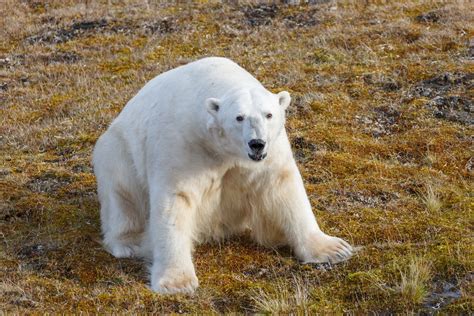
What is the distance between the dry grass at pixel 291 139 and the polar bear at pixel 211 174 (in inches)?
8.8

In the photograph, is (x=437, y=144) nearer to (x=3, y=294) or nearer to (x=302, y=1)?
(x=3, y=294)

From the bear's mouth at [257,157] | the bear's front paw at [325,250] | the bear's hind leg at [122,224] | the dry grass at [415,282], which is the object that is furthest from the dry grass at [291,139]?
the bear's mouth at [257,157]

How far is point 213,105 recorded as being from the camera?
6352mm

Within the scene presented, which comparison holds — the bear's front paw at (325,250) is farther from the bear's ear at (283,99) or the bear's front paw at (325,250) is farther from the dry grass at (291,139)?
the bear's ear at (283,99)

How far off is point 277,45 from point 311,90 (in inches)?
163

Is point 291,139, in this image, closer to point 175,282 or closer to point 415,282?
point 175,282

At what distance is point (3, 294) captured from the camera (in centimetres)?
632

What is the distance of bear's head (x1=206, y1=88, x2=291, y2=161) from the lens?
6.04m

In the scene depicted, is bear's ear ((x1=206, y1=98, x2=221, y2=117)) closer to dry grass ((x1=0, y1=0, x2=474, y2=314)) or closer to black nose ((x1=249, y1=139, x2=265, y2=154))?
black nose ((x1=249, y1=139, x2=265, y2=154))

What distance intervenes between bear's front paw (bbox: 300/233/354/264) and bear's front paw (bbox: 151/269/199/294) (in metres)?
1.14

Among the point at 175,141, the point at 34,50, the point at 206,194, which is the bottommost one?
the point at 34,50

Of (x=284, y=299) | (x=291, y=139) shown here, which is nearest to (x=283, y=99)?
(x=284, y=299)

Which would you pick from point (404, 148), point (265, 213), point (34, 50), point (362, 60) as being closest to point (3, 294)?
point (265, 213)

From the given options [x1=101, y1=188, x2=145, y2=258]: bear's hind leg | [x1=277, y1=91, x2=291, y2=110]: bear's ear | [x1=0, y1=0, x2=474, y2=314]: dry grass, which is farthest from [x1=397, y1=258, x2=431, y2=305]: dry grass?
[x1=101, y1=188, x2=145, y2=258]: bear's hind leg
